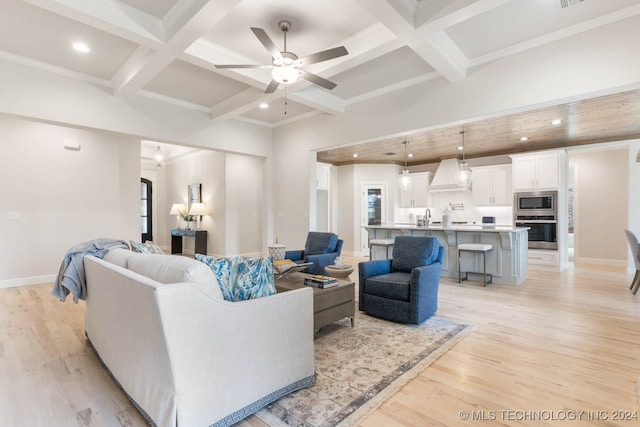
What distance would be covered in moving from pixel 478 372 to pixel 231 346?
1866mm

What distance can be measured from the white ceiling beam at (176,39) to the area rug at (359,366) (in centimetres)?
297

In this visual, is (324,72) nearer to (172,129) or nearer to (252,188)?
(172,129)

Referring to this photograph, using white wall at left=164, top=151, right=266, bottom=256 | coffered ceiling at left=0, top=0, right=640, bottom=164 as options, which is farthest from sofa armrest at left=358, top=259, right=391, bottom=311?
white wall at left=164, top=151, right=266, bottom=256

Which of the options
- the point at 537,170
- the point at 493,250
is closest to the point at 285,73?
the point at 493,250

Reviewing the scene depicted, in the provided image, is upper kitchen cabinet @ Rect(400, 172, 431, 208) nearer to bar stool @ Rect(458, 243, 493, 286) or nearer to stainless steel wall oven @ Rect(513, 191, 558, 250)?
stainless steel wall oven @ Rect(513, 191, 558, 250)

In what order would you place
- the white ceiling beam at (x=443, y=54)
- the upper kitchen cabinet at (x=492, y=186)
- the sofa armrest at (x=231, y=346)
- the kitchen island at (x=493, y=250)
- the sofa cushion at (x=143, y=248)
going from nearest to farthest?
the sofa armrest at (x=231, y=346)
the sofa cushion at (x=143, y=248)
the white ceiling beam at (x=443, y=54)
the kitchen island at (x=493, y=250)
the upper kitchen cabinet at (x=492, y=186)

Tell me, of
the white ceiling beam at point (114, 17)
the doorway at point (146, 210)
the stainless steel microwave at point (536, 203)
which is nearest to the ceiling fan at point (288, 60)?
the white ceiling beam at point (114, 17)

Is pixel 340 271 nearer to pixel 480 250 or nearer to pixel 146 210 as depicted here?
pixel 480 250

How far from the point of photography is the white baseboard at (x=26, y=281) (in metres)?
4.98

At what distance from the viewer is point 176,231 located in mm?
8867

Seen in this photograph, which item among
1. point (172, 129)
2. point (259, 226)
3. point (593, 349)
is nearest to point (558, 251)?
point (593, 349)

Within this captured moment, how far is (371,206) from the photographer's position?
914 cm

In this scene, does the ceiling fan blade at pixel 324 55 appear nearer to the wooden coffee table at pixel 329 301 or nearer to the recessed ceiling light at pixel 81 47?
the wooden coffee table at pixel 329 301

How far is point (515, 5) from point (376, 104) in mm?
2315
